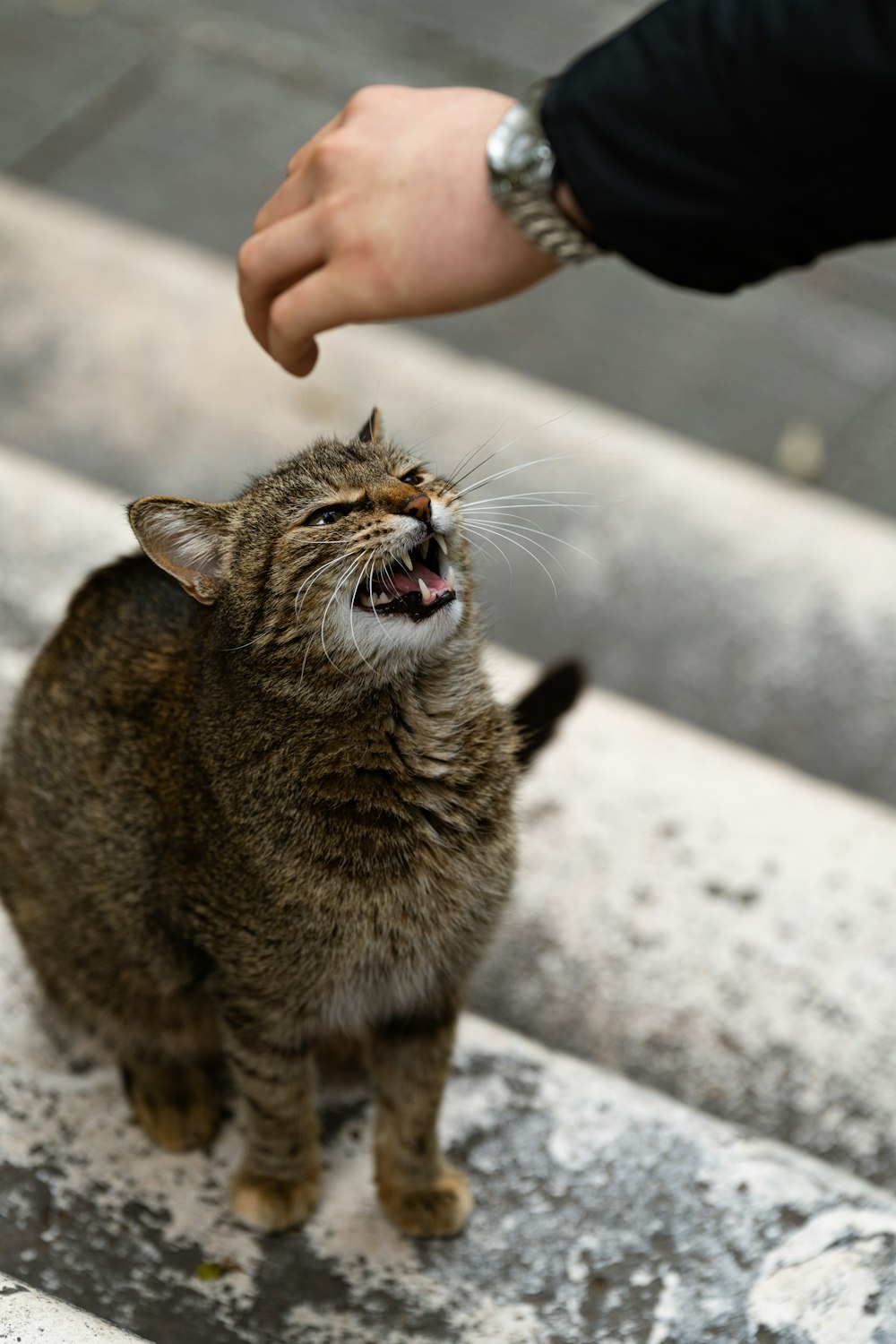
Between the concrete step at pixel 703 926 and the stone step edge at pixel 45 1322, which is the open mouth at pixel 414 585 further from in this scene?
the stone step edge at pixel 45 1322

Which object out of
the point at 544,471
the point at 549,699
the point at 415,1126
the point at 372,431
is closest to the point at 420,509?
Answer: the point at 372,431

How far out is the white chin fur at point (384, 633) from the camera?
191 centimetres

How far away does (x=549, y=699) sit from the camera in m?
2.62

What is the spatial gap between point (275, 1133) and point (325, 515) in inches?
36.9

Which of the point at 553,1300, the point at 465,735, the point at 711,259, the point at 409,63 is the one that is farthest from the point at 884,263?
the point at 553,1300

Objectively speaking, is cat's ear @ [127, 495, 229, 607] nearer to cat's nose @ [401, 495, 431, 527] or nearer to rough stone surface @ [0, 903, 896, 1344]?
cat's nose @ [401, 495, 431, 527]

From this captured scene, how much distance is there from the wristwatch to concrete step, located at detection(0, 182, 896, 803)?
3.98 feet

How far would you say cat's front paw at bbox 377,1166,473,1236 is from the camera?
226 cm

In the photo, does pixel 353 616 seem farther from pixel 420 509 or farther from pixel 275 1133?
pixel 275 1133

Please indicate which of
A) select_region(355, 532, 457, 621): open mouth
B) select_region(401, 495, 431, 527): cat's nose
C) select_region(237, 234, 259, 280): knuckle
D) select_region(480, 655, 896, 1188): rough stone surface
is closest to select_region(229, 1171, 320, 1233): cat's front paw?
select_region(480, 655, 896, 1188): rough stone surface

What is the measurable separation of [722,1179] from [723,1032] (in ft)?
1.30

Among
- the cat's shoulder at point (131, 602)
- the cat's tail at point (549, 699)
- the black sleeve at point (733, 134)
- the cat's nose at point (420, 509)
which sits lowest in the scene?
the cat's tail at point (549, 699)

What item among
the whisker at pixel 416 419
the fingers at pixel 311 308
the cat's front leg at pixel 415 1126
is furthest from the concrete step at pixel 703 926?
the whisker at pixel 416 419

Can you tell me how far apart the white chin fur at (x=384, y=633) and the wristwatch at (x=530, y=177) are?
25.5 inches
